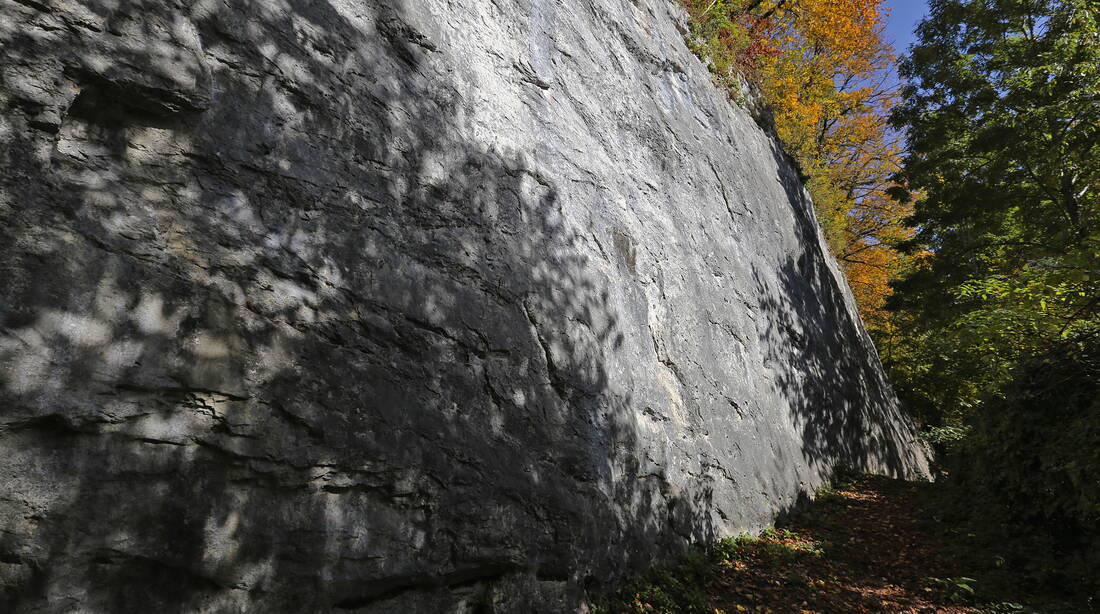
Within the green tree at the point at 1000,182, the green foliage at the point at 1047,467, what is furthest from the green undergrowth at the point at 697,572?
the green tree at the point at 1000,182

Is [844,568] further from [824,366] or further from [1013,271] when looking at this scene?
[1013,271]

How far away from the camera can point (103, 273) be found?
3.38 meters

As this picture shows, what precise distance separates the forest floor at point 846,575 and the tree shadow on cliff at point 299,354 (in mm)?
544

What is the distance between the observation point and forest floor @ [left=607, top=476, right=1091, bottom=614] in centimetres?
584

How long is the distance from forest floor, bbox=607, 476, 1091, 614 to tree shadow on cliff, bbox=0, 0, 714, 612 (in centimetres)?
54

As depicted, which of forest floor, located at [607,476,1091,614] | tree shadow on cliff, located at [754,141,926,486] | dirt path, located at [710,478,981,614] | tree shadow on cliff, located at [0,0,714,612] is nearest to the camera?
tree shadow on cliff, located at [0,0,714,612]

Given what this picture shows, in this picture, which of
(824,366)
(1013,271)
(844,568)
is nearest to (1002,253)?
(1013,271)

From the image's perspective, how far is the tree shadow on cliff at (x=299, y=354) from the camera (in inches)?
126

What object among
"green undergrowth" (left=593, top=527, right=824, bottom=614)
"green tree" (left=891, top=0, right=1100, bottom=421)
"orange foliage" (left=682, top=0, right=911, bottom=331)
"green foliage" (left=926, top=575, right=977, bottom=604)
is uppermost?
"orange foliage" (left=682, top=0, right=911, bottom=331)

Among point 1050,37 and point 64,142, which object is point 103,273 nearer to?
point 64,142

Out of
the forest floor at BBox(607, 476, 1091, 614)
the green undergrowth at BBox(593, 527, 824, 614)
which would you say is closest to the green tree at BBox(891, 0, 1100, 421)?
the forest floor at BBox(607, 476, 1091, 614)

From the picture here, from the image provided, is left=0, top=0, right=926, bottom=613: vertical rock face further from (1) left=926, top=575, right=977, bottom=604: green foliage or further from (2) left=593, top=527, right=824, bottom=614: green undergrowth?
(1) left=926, top=575, right=977, bottom=604: green foliage

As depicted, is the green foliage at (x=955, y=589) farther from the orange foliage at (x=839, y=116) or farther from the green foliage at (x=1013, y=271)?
the orange foliage at (x=839, y=116)

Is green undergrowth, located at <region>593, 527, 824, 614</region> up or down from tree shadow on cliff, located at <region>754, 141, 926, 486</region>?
down
